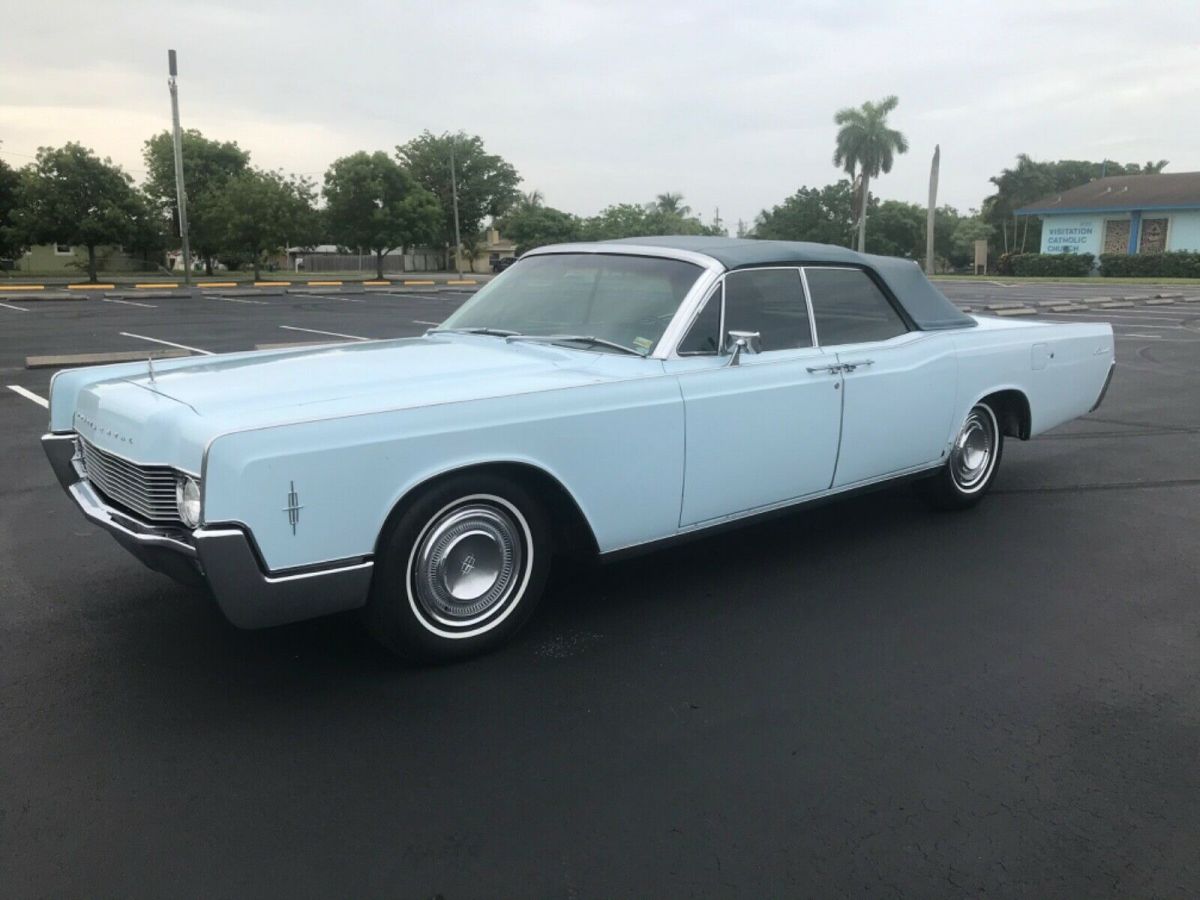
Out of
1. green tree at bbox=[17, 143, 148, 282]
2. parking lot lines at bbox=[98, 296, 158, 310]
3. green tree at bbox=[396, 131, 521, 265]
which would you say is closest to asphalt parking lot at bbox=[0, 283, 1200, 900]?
parking lot lines at bbox=[98, 296, 158, 310]

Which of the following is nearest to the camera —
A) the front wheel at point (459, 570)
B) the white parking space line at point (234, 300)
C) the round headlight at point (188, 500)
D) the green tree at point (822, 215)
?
the round headlight at point (188, 500)

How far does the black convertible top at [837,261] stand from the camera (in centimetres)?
456

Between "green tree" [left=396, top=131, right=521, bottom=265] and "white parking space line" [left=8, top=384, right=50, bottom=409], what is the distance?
63.4 m

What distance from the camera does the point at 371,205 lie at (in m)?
44.1

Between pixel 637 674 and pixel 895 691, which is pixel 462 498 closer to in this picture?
pixel 637 674

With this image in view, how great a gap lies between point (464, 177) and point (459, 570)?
7424cm

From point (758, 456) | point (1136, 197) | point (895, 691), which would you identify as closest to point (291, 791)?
point (895, 691)

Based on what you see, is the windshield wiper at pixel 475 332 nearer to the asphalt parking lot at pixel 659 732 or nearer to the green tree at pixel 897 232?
the asphalt parking lot at pixel 659 732

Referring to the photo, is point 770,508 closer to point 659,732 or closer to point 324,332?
point 659,732

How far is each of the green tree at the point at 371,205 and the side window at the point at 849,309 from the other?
134ft

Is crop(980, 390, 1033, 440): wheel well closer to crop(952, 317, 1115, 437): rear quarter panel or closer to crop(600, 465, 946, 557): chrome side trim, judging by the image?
crop(952, 317, 1115, 437): rear quarter panel

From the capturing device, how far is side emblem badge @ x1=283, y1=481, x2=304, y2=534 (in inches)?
119

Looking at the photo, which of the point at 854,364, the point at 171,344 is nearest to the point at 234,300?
the point at 171,344

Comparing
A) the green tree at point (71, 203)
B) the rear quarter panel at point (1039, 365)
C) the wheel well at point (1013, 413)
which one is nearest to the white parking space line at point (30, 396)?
the rear quarter panel at point (1039, 365)
